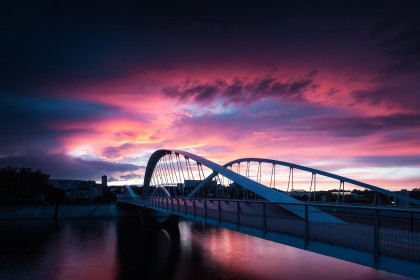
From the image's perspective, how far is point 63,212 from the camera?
220 feet

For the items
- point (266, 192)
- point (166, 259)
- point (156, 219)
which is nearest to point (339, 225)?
point (266, 192)

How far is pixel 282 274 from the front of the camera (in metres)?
20.8

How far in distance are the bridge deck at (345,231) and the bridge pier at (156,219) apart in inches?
1316

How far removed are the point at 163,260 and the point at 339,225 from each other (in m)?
19.2

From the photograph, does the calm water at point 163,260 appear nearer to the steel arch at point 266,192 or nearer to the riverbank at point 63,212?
the steel arch at point 266,192

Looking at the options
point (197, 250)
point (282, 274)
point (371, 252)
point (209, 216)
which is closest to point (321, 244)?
point (371, 252)

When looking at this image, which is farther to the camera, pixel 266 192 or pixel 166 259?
pixel 166 259

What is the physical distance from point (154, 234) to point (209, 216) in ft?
86.8

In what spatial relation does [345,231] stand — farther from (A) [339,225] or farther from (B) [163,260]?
(B) [163,260]

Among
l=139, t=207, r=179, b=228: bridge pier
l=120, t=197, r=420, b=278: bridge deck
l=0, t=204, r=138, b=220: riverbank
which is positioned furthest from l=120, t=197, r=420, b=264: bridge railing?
l=0, t=204, r=138, b=220: riverbank

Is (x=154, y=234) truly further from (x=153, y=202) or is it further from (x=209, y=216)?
(x=209, y=216)

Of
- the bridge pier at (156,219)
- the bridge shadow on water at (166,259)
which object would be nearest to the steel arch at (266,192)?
the bridge shadow on water at (166,259)

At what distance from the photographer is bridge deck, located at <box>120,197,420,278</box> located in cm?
832

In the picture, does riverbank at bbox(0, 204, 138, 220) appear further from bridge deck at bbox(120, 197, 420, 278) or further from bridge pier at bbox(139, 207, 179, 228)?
bridge deck at bbox(120, 197, 420, 278)
